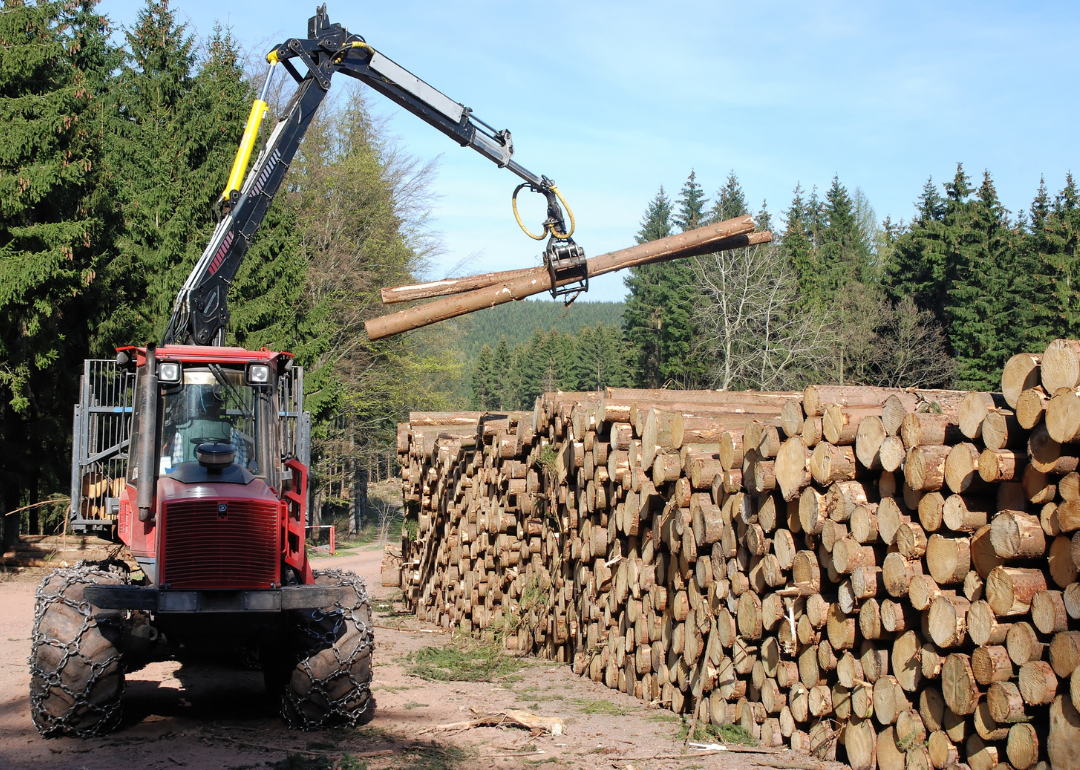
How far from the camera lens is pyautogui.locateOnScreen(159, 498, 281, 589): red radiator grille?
6594 millimetres

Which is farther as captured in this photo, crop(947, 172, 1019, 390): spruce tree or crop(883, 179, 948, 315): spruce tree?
crop(883, 179, 948, 315): spruce tree

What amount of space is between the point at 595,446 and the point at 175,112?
2083cm

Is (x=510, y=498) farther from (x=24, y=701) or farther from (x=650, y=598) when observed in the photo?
(x=24, y=701)

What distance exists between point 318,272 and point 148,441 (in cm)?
2603

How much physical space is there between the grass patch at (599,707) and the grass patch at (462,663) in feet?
5.31

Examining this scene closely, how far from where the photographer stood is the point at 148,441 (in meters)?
7.09

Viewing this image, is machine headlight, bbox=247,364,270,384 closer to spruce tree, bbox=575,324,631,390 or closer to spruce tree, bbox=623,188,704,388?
spruce tree, bbox=623,188,704,388

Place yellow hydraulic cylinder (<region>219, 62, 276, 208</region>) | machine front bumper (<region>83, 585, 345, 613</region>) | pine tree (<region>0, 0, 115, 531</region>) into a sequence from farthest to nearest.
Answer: pine tree (<region>0, 0, 115, 531</region>) → yellow hydraulic cylinder (<region>219, 62, 276, 208</region>) → machine front bumper (<region>83, 585, 345, 613</region>)

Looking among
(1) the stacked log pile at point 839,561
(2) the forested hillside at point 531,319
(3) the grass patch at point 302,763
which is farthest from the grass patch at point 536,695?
(2) the forested hillside at point 531,319

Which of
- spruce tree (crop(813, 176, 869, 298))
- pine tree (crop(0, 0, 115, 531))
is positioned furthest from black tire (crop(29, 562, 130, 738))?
spruce tree (crop(813, 176, 869, 298))

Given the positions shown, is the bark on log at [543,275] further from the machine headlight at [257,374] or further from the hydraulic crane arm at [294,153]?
the machine headlight at [257,374]

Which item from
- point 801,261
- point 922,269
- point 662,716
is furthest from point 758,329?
point 662,716

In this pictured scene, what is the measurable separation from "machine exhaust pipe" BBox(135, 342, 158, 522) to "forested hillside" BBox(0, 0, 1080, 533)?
1129 cm

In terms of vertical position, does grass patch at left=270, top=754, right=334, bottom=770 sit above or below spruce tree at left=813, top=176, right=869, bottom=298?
below
